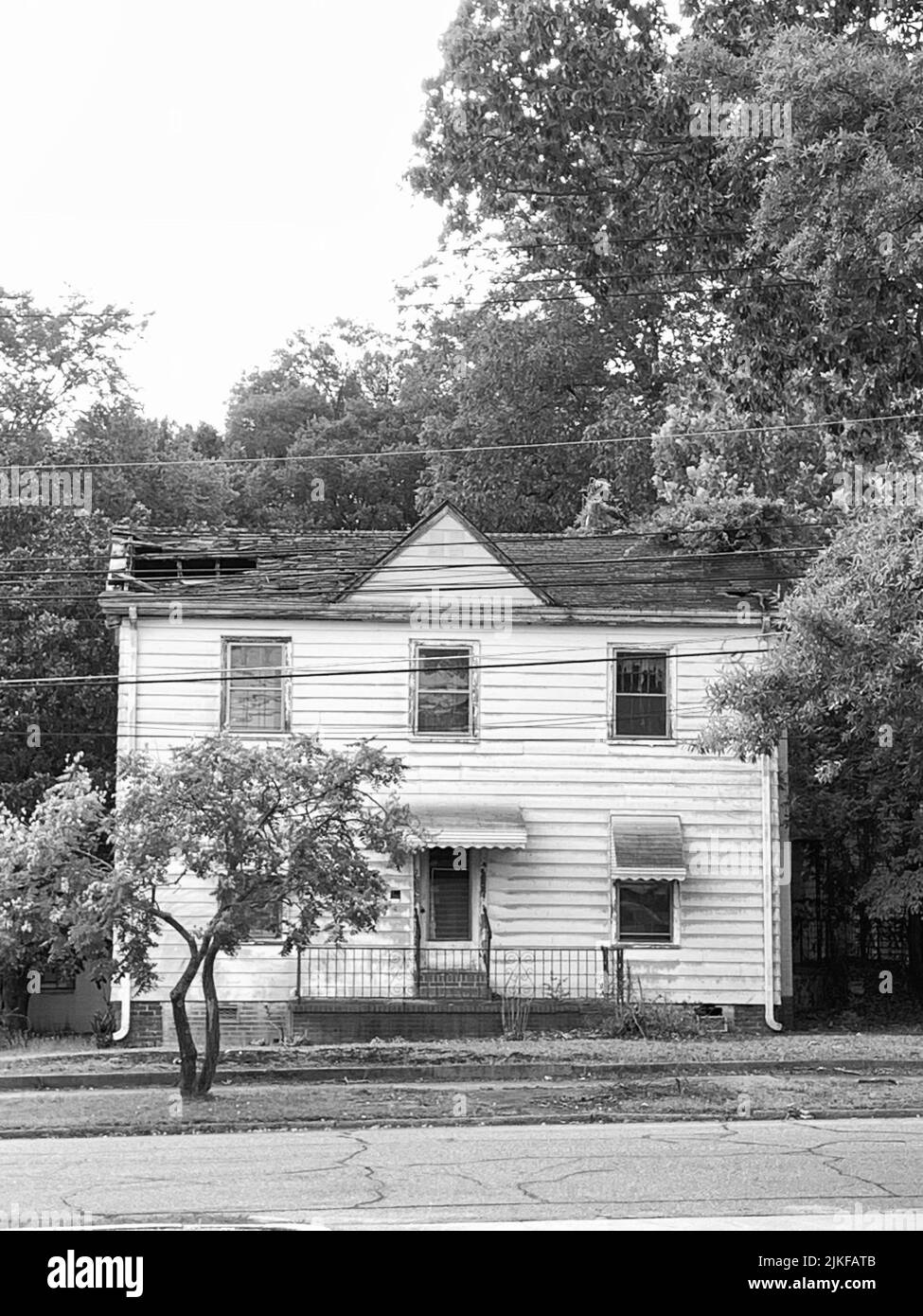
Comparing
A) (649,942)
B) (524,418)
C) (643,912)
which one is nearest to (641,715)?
(643,912)

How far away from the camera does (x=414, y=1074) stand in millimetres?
19344

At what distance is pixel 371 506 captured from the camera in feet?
162

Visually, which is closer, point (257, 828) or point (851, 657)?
point (851, 657)

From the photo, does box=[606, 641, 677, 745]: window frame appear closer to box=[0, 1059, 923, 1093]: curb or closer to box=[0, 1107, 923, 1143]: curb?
box=[0, 1059, 923, 1093]: curb

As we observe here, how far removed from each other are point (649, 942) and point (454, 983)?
122 inches

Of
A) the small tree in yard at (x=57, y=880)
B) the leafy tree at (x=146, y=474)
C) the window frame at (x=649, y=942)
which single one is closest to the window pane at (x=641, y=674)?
the window frame at (x=649, y=942)

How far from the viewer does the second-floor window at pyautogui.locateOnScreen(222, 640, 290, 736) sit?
25.0m

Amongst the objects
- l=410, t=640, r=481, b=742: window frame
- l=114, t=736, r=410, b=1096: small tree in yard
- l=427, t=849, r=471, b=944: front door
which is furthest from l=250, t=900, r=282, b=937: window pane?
l=410, t=640, r=481, b=742: window frame

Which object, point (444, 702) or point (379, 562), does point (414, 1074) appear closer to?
point (444, 702)

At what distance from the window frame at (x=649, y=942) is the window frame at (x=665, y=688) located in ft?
7.12

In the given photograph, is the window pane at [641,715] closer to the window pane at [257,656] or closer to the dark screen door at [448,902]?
the dark screen door at [448,902]

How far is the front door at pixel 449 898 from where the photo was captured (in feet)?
81.8

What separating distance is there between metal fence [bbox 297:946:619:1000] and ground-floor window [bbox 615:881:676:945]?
0.58m
